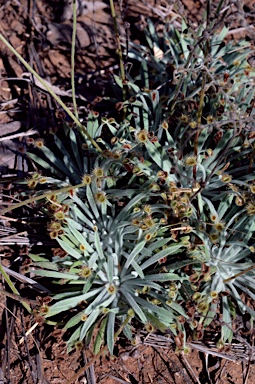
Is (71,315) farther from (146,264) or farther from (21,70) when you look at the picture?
(21,70)

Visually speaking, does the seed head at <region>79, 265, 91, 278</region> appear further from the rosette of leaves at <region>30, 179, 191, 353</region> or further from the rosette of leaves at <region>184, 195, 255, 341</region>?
the rosette of leaves at <region>184, 195, 255, 341</region>

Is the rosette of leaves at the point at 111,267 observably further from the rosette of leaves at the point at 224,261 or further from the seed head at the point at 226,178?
the seed head at the point at 226,178

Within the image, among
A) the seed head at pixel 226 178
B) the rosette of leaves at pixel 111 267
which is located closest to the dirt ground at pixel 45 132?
the rosette of leaves at pixel 111 267

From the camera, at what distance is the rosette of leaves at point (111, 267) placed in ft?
7.98

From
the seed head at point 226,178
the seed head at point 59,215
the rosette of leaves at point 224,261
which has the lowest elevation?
the rosette of leaves at point 224,261

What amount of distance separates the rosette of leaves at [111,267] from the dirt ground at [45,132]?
0.57ft

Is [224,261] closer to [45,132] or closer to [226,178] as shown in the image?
[226,178]

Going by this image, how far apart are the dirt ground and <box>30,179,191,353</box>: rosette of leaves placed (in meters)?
0.17

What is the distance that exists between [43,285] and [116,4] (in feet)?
7.62

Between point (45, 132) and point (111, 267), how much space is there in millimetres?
1164

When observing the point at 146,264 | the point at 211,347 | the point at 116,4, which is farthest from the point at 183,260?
the point at 116,4

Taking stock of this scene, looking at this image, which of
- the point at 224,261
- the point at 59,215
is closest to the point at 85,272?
the point at 59,215

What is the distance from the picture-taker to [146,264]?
2.52 meters

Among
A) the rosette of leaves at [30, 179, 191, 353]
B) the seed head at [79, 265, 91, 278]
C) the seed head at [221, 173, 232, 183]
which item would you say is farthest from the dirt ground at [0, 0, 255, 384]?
the seed head at [221, 173, 232, 183]
